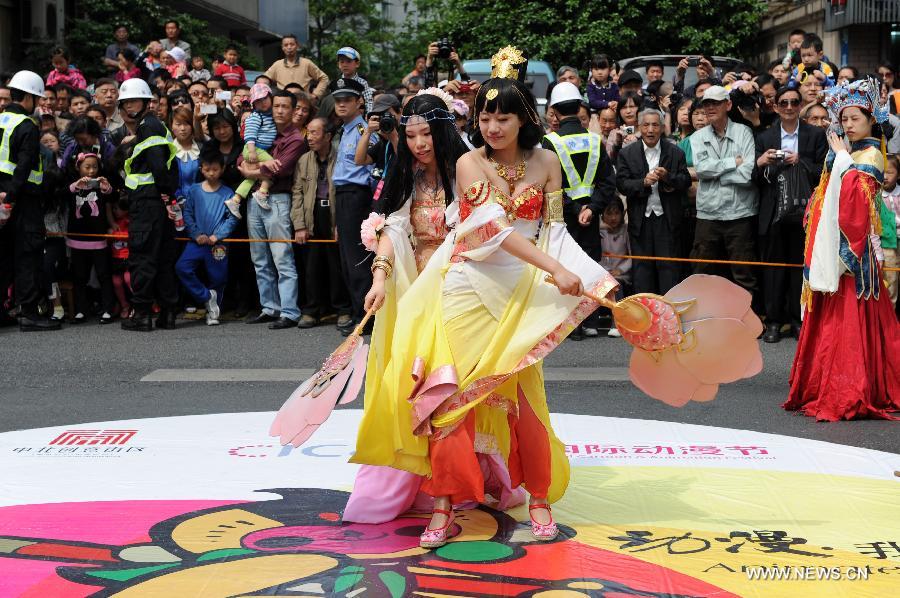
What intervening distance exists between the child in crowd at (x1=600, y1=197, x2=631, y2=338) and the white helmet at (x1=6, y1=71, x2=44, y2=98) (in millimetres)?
4923

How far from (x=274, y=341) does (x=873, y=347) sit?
4.63 metres

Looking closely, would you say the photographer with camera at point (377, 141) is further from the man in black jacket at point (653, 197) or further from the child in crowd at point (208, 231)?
the man in black jacket at point (653, 197)

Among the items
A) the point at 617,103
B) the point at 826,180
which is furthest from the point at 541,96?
the point at 826,180

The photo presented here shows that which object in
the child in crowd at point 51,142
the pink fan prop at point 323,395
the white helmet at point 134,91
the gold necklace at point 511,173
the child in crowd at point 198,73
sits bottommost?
the pink fan prop at point 323,395

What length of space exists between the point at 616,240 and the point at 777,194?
1.39 metres

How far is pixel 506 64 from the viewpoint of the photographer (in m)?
4.61

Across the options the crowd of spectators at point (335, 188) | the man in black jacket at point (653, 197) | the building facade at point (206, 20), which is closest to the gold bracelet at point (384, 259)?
the crowd of spectators at point (335, 188)

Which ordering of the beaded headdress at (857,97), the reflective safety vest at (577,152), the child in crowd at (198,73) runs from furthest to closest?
the child in crowd at (198,73), the reflective safety vest at (577,152), the beaded headdress at (857,97)

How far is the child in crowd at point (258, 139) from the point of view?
10.5m

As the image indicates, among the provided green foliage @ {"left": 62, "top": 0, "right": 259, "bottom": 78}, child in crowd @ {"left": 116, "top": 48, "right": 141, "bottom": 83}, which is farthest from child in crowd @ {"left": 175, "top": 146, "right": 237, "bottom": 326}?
green foliage @ {"left": 62, "top": 0, "right": 259, "bottom": 78}

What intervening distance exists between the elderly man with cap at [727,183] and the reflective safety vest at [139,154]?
4267 millimetres

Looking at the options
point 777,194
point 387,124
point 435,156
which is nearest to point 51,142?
point 387,124

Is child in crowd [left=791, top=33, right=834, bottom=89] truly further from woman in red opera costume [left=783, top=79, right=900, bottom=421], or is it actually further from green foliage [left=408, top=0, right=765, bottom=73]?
green foliage [left=408, top=0, right=765, bottom=73]

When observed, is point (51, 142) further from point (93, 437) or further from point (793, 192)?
point (793, 192)
